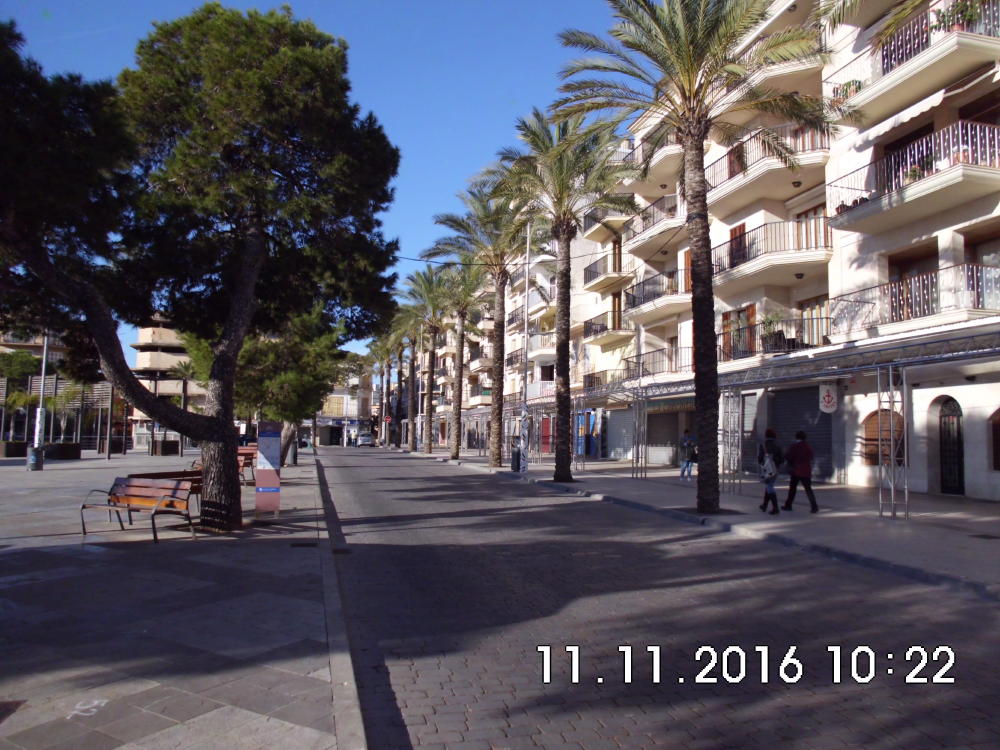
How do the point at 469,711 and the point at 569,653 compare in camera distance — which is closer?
the point at 469,711

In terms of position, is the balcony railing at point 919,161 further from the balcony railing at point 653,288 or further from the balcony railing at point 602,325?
the balcony railing at point 602,325

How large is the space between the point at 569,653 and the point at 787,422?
21.5m

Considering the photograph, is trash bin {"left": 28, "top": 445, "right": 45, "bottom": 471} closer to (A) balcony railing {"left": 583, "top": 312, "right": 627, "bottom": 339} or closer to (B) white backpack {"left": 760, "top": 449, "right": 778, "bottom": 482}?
(B) white backpack {"left": 760, "top": 449, "right": 778, "bottom": 482}

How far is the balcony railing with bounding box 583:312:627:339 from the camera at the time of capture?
40.2m

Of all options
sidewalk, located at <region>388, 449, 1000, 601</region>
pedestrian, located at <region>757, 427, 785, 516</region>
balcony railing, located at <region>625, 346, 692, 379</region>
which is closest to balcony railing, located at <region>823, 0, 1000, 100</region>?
pedestrian, located at <region>757, 427, 785, 516</region>

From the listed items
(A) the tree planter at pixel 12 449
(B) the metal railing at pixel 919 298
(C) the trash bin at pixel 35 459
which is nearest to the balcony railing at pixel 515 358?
(A) the tree planter at pixel 12 449

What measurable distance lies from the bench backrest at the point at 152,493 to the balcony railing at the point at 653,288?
24.5 metres

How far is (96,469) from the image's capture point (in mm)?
27812

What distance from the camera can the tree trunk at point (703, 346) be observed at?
15453mm

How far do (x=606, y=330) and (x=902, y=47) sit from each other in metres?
21.7

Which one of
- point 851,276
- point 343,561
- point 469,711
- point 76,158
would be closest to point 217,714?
point 469,711

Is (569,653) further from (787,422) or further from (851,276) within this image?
(787,422)

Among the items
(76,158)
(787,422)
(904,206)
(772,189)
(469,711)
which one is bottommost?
(469,711)

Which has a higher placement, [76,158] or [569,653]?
[76,158]
